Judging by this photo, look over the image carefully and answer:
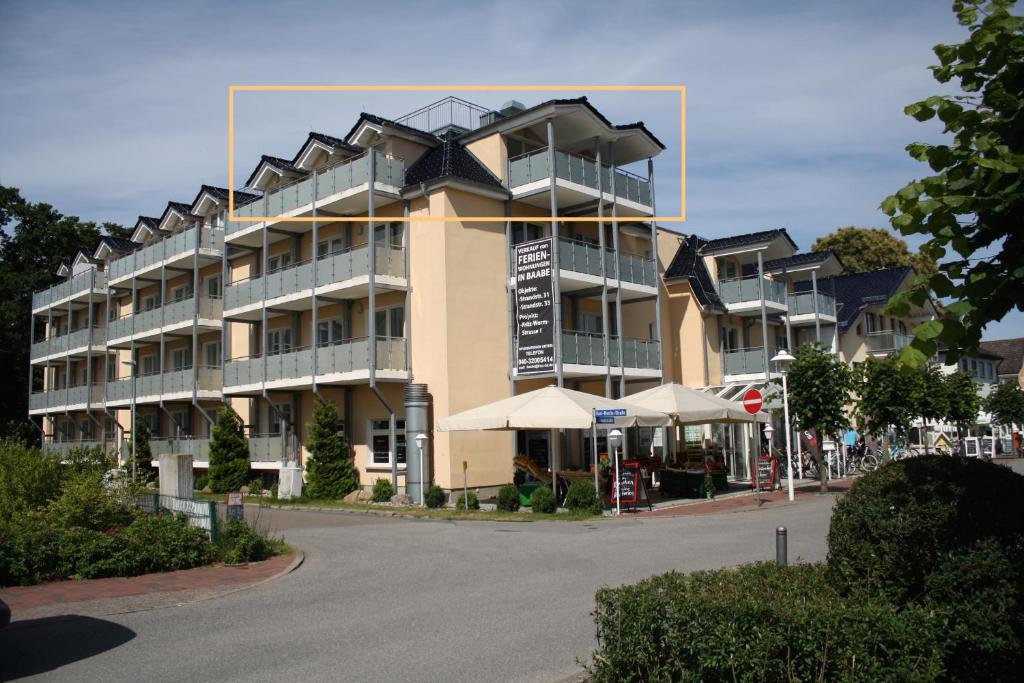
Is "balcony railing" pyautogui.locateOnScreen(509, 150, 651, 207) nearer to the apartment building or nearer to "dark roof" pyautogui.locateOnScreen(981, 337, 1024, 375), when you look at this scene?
the apartment building

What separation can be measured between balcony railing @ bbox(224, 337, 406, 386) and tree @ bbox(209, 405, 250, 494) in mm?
1924

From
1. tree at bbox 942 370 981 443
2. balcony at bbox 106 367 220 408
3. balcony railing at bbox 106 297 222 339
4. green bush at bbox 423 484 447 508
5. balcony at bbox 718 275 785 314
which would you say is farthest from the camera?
tree at bbox 942 370 981 443

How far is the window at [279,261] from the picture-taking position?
3262 cm

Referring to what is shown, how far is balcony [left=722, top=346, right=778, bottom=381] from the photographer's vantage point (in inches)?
1329

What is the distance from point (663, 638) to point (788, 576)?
1.84 m

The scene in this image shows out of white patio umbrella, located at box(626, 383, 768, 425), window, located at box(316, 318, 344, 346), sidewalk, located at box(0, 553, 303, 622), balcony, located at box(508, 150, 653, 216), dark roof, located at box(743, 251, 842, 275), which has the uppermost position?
balcony, located at box(508, 150, 653, 216)

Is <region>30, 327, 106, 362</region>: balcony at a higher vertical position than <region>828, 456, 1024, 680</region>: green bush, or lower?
higher

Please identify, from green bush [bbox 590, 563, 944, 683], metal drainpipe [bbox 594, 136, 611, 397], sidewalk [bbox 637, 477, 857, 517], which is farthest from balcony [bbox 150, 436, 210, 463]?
green bush [bbox 590, 563, 944, 683]

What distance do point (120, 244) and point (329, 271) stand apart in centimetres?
2284

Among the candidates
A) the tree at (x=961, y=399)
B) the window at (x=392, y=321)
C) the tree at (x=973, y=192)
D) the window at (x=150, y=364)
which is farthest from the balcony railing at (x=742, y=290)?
the tree at (x=973, y=192)

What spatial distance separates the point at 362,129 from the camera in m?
27.9

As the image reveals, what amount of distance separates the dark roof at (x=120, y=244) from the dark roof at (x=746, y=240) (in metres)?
28.4

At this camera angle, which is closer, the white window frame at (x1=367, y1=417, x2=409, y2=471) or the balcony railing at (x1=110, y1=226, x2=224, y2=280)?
the white window frame at (x1=367, y1=417, x2=409, y2=471)

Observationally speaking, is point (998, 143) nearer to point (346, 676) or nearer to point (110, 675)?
point (346, 676)
